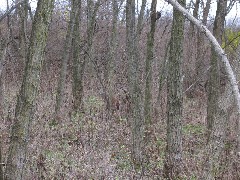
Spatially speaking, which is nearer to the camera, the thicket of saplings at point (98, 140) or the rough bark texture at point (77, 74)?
the thicket of saplings at point (98, 140)

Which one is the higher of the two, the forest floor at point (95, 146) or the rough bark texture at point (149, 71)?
the rough bark texture at point (149, 71)

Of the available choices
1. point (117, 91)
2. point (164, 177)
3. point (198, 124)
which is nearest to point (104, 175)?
point (164, 177)

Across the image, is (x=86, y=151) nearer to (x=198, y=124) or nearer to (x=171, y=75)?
(x=171, y=75)

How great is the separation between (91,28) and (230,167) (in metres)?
8.76

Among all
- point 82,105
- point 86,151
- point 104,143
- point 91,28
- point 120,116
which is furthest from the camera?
point 91,28

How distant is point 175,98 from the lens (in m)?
6.67

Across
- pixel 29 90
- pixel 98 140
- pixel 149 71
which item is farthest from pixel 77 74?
pixel 29 90

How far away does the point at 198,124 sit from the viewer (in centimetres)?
1181

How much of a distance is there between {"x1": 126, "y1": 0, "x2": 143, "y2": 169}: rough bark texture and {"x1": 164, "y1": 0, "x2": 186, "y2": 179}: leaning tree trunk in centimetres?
89

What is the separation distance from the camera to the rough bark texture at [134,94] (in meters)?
7.42

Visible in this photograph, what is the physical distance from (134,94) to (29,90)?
4034mm

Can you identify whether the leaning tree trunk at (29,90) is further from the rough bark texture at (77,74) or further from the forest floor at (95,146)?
the rough bark texture at (77,74)

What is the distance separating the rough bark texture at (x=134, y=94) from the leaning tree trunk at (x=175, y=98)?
0.89 meters

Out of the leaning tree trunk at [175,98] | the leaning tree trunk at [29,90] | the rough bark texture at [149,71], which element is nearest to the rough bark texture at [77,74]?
the rough bark texture at [149,71]
